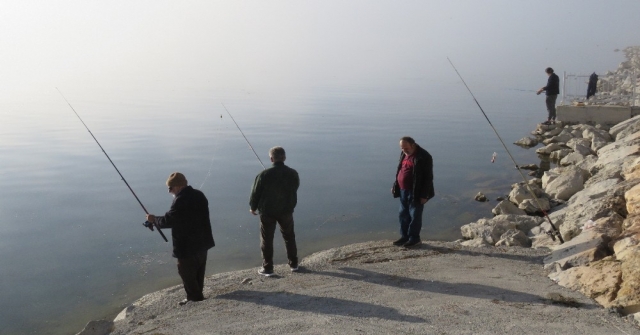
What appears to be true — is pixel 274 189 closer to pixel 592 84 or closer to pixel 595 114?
pixel 595 114

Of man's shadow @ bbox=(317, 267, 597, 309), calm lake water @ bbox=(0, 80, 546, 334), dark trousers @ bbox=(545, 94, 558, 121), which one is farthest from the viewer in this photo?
dark trousers @ bbox=(545, 94, 558, 121)

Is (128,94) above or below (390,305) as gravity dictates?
above

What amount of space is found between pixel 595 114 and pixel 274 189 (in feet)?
53.6

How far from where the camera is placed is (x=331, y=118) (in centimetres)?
2766

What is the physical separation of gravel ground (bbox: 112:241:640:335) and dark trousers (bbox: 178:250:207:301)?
0.19 m

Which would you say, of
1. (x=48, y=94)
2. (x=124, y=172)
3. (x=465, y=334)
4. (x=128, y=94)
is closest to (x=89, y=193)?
(x=124, y=172)

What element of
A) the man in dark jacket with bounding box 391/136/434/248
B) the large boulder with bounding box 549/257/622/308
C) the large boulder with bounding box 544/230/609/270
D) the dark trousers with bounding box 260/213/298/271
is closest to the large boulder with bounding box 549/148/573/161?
the large boulder with bounding box 544/230/609/270

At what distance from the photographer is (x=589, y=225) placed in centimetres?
700

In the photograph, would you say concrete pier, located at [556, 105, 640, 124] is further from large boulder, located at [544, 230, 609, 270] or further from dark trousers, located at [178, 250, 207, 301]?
dark trousers, located at [178, 250, 207, 301]

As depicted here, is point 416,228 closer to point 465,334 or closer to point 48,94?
point 465,334

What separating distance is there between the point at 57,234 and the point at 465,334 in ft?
28.0

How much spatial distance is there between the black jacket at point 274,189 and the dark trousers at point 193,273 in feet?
3.00

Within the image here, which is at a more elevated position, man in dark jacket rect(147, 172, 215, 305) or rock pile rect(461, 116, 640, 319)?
man in dark jacket rect(147, 172, 215, 305)

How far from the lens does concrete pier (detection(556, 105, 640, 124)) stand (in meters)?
18.0
